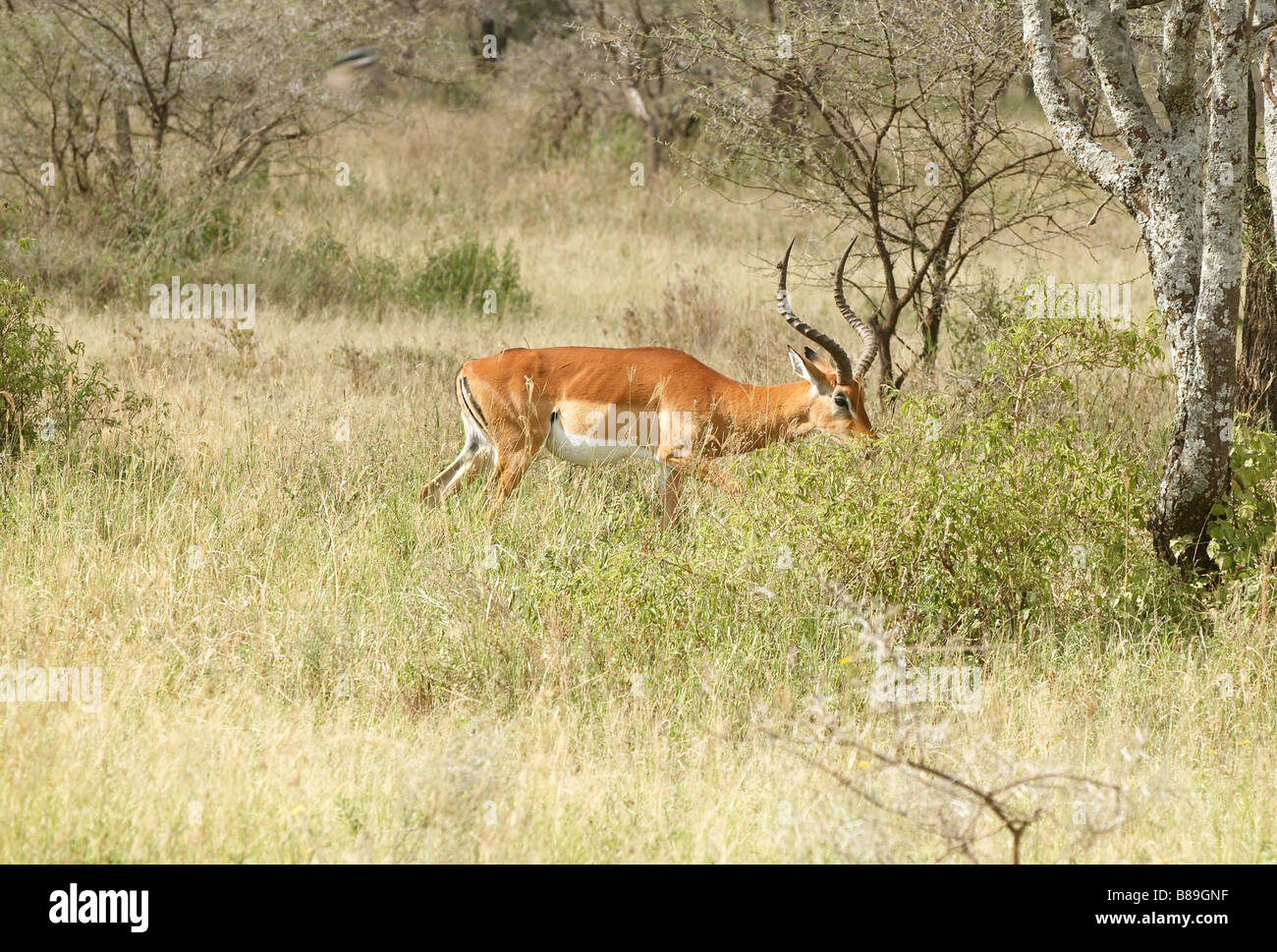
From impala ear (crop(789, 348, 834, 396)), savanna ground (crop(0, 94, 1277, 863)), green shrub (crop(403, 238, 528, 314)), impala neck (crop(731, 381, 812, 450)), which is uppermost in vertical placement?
green shrub (crop(403, 238, 528, 314))

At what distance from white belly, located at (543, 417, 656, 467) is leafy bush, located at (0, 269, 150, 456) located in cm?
224

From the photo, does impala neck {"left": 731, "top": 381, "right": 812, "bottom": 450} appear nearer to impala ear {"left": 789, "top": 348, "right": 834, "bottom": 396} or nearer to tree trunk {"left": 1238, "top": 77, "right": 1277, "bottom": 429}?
impala ear {"left": 789, "top": 348, "right": 834, "bottom": 396}

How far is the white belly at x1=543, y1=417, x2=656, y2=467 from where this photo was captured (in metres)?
6.99

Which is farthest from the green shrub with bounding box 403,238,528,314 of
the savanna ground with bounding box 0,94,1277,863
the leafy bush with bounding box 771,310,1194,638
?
the leafy bush with bounding box 771,310,1194,638

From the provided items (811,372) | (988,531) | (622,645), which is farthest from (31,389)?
(988,531)

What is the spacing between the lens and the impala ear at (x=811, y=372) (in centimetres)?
701

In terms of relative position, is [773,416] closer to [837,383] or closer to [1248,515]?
[837,383]

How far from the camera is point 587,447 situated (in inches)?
276

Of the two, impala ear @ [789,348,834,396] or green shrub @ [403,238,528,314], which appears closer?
impala ear @ [789,348,834,396]

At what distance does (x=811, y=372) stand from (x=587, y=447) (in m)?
1.23

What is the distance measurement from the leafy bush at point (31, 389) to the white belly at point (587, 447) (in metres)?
2.24

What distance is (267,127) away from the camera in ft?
44.6

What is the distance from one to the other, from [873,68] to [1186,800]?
561 centimetres

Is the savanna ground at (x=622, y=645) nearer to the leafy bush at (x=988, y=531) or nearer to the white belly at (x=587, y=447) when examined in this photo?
the leafy bush at (x=988, y=531)
